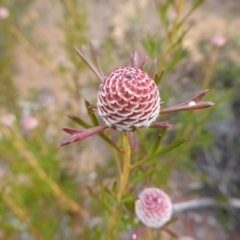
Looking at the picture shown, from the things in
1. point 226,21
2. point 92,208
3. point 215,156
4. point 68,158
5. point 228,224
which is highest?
point 226,21

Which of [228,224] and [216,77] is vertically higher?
[216,77]

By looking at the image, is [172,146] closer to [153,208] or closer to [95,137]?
[153,208]

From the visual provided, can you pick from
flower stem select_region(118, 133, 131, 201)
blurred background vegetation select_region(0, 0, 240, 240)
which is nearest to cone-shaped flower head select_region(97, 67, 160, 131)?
flower stem select_region(118, 133, 131, 201)

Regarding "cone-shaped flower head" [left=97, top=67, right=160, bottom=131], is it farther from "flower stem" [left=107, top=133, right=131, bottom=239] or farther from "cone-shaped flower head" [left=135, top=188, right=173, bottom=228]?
"cone-shaped flower head" [left=135, top=188, right=173, bottom=228]

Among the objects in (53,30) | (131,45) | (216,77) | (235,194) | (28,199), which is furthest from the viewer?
Result: (53,30)

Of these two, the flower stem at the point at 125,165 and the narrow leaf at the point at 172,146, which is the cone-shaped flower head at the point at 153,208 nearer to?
the flower stem at the point at 125,165

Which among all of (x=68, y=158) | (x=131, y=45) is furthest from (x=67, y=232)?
(x=131, y=45)

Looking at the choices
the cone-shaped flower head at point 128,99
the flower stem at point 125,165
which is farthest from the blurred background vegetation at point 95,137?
the cone-shaped flower head at point 128,99

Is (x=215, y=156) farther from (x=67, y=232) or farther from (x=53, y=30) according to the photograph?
(x=53, y=30)
